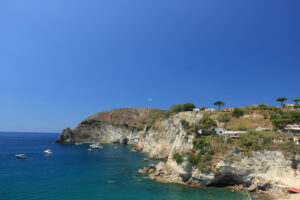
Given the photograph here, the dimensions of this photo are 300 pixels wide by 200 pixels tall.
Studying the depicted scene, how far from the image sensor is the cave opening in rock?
2667 centimetres

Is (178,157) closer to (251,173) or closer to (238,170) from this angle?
(238,170)

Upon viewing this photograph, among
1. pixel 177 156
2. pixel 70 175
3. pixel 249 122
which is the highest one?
pixel 249 122

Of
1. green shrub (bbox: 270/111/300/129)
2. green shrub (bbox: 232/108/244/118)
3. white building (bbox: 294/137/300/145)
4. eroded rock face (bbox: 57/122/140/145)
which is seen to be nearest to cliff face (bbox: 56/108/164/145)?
eroded rock face (bbox: 57/122/140/145)

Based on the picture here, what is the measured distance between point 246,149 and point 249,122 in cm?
2415

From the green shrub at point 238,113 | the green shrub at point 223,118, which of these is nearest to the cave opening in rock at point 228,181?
the green shrub at point 223,118

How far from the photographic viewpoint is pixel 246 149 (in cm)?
2677

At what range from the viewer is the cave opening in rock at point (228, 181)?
26.7 meters

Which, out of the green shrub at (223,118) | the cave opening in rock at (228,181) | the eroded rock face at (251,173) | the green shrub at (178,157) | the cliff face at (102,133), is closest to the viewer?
the eroded rock face at (251,173)

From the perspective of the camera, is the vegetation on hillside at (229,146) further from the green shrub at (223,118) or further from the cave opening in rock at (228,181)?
the green shrub at (223,118)

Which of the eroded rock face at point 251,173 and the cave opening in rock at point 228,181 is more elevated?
the eroded rock face at point 251,173

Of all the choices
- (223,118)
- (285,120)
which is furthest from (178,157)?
(285,120)

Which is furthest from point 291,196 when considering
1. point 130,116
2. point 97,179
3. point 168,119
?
point 130,116

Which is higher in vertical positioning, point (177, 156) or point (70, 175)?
point (177, 156)

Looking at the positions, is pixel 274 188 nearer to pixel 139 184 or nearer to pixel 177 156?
pixel 177 156
